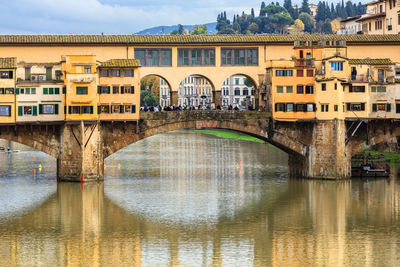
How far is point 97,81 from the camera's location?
75.2 metres

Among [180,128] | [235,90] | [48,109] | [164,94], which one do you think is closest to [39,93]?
[48,109]

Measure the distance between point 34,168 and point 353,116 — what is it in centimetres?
3725

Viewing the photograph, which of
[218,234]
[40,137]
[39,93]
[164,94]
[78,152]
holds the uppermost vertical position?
[164,94]

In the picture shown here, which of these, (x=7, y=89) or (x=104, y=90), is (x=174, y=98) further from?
(x=7, y=89)

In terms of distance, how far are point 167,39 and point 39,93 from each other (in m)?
14.8

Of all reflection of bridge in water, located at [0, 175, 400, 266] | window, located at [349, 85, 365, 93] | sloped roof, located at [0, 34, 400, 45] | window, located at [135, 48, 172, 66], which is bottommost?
reflection of bridge in water, located at [0, 175, 400, 266]

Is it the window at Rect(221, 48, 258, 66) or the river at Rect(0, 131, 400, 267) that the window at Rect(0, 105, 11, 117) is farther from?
the window at Rect(221, 48, 258, 66)

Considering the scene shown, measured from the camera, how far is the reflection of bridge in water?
4838cm

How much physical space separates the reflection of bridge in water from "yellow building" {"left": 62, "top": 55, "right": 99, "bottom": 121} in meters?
7.99

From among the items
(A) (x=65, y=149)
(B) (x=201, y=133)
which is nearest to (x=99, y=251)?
(A) (x=65, y=149)

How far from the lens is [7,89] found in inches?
2928

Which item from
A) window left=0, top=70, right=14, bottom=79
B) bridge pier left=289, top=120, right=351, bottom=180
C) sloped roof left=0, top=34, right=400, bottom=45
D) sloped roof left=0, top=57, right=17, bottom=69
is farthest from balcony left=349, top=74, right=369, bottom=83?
window left=0, top=70, right=14, bottom=79

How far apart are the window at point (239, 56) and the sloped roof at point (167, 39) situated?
1013mm

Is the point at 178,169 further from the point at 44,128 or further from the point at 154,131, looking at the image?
the point at 44,128
